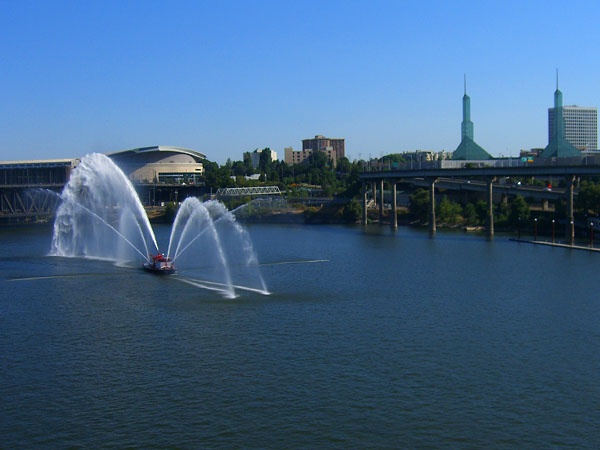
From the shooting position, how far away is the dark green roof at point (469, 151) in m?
167

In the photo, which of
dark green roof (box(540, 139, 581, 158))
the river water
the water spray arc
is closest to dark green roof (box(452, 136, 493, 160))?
dark green roof (box(540, 139, 581, 158))

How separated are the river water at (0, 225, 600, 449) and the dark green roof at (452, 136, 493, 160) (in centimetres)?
11765

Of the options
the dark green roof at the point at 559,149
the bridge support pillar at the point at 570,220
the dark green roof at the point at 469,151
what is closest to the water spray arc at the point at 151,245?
the bridge support pillar at the point at 570,220

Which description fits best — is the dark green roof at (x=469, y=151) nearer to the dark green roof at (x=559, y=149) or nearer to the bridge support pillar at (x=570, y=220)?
the dark green roof at (x=559, y=149)

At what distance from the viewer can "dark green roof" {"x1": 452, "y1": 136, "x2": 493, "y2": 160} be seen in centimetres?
16738

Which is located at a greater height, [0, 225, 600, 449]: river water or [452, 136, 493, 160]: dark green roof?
[452, 136, 493, 160]: dark green roof

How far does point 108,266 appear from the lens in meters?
60.3

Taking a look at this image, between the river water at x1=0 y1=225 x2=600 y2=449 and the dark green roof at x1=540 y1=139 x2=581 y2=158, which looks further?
the dark green roof at x1=540 y1=139 x2=581 y2=158

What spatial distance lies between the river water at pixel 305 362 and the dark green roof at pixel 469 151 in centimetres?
11765

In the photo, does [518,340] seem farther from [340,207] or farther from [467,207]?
[340,207]

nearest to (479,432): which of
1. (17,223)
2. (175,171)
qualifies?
(17,223)

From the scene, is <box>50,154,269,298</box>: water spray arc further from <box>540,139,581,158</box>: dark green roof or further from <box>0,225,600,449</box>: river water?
<box>540,139,581,158</box>: dark green roof

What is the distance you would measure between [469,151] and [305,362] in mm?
144630

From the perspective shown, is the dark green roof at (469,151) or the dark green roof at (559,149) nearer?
the dark green roof at (559,149)
